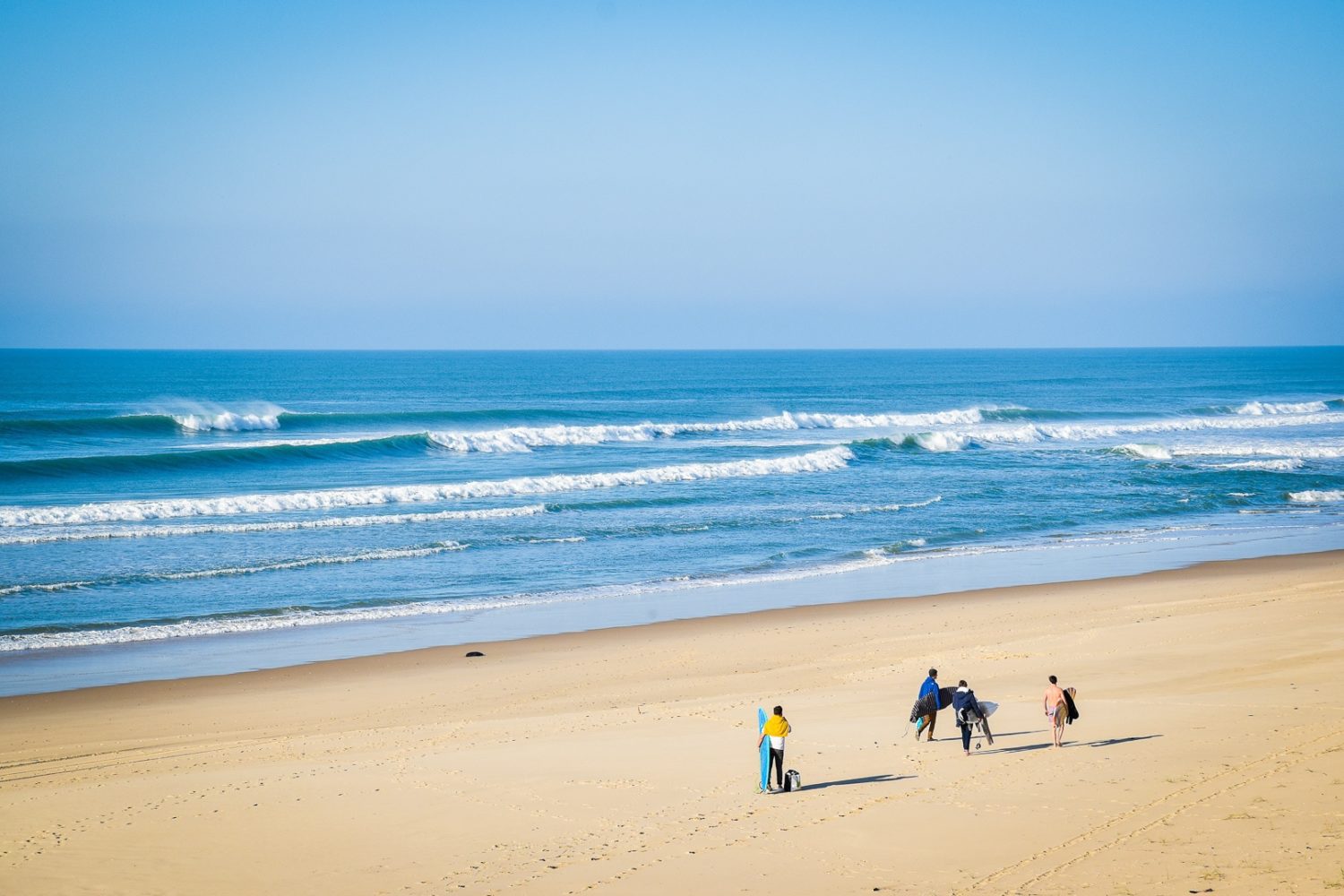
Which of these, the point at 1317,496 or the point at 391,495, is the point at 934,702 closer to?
the point at 391,495

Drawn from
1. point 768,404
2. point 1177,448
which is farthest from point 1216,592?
point 768,404

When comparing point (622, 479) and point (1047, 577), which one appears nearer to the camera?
point (1047, 577)

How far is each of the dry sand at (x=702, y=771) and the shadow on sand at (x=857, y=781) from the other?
0.13 feet

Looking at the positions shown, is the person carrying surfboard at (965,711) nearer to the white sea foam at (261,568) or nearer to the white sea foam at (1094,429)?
the white sea foam at (261,568)

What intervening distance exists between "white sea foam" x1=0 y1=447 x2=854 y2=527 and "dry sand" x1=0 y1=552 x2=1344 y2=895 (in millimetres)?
15186

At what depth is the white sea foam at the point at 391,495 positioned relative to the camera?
28.8m

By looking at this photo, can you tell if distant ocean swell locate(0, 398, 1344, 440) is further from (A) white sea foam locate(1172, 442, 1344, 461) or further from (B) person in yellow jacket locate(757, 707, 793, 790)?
(B) person in yellow jacket locate(757, 707, 793, 790)

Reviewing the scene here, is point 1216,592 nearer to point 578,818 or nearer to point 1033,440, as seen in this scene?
point 578,818

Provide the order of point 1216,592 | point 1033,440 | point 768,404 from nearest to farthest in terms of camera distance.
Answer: point 1216,592 → point 1033,440 → point 768,404

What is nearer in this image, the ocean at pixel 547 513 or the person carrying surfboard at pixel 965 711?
the person carrying surfboard at pixel 965 711

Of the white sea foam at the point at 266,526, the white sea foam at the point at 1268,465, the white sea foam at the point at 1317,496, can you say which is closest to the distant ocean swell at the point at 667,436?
the white sea foam at the point at 1268,465

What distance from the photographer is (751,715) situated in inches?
540

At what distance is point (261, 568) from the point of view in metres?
23.7

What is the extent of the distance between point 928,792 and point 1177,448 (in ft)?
138
